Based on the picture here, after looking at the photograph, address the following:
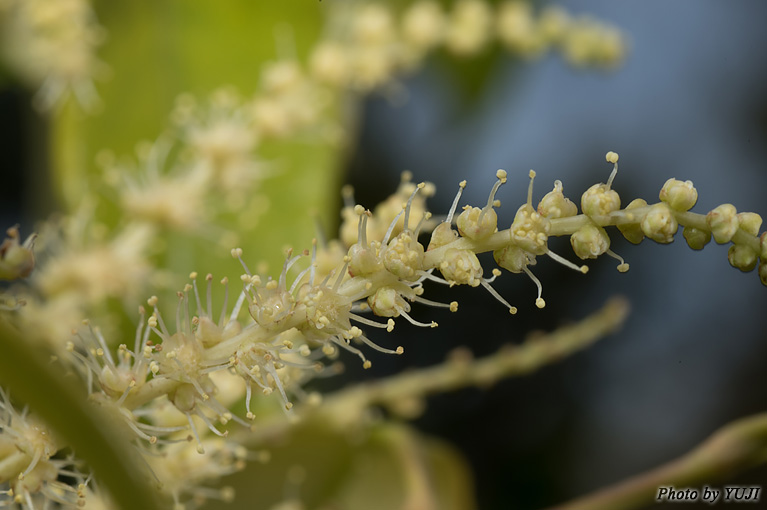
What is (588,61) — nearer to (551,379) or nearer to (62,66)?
(551,379)

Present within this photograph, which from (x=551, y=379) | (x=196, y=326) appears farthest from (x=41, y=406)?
(x=551, y=379)

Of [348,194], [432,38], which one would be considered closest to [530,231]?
[348,194]

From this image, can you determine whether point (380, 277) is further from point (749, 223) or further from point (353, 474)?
point (353, 474)

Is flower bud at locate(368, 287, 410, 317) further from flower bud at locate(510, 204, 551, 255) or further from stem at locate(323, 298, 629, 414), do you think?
stem at locate(323, 298, 629, 414)

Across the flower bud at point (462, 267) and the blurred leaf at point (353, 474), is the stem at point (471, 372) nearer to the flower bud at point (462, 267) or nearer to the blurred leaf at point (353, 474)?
the blurred leaf at point (353, 474)

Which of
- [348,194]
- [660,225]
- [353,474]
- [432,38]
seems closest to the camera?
[660,225]

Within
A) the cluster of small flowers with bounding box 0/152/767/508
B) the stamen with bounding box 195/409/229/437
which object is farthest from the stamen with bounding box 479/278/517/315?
the stamen with bounding box 195/409/229/437
